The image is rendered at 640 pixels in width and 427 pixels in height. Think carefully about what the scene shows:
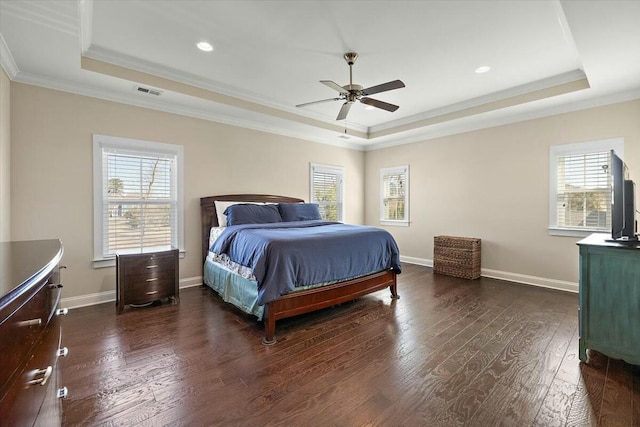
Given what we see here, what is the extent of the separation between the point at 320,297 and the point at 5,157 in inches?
137

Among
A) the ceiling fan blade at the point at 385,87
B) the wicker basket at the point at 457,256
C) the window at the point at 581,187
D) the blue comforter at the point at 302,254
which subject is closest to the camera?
the blue comforter at the point at 302,254

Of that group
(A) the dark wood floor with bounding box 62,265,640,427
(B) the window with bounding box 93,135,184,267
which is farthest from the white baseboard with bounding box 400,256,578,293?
(B) the window with bounding box 93,135,184,267

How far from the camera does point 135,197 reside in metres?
3.94

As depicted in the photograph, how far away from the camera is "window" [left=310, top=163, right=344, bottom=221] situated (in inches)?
240

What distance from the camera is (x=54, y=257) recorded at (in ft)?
3.88

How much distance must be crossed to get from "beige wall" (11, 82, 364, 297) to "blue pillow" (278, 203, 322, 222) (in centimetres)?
81

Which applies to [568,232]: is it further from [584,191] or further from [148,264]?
[148,264]

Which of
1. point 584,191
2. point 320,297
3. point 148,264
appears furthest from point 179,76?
point 584,191

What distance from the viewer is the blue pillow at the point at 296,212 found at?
15.9 ft

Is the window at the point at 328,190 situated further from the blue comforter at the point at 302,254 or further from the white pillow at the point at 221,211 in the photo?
the blue comforter at the point at 302,254

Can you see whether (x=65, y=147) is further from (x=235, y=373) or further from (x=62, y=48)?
(x=235, y=373)

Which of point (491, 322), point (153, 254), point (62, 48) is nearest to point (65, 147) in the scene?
point (62, 48)

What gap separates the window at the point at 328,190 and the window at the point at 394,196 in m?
0.95

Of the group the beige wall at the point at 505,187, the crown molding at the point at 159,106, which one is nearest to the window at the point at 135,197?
the crown molding at the point at 159,106
